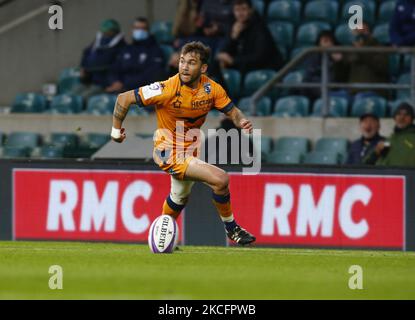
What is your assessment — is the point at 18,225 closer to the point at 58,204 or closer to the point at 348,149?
the point at 58,204

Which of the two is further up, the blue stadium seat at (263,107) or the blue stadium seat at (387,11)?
the blue stadium seat at (387,11)

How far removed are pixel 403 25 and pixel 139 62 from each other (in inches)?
153

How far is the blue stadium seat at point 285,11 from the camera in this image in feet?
65.0

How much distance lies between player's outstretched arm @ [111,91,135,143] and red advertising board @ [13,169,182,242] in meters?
3.63

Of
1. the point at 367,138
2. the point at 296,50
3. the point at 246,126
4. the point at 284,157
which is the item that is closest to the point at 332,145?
the point at 284,157

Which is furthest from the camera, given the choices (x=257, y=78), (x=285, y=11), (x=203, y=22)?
(x=285, y=11)

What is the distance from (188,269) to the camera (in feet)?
37.0

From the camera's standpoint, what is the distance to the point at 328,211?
15719 mm

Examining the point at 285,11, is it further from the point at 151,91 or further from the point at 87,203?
the point at 151,91

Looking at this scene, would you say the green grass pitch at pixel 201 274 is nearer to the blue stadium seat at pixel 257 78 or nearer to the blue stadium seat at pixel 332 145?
the blue stadium seat at pixel 332 145

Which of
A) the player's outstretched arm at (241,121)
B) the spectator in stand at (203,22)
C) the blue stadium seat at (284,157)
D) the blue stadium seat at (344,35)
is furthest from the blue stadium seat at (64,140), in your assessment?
the player's outstretched arm at (241,121)

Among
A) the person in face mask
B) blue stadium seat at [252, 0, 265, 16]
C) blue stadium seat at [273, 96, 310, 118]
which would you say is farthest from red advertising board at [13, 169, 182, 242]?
blue stadium seat at [252, 0, 265, 16]

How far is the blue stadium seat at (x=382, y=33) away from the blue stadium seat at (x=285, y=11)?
133cm

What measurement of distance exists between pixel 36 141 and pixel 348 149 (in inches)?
185
